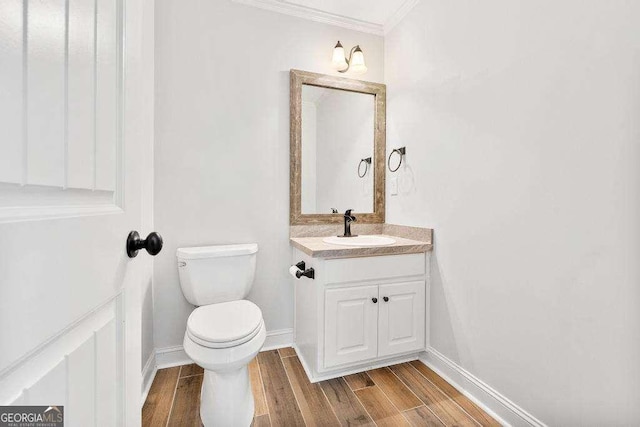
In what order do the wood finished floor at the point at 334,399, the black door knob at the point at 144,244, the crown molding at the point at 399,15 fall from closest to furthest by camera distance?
the black door knob at the point at 144,244 → the wood finished floor at the point at 334,399 → the crown molding at the point at 399,15

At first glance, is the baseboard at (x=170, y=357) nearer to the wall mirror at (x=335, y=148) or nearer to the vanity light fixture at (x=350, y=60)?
the wall mirror at (x=335, y=148)

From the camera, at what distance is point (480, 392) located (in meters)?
1.48

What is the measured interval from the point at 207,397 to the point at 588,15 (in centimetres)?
225

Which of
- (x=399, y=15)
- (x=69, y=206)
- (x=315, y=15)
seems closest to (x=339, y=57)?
(x=315, y=15)

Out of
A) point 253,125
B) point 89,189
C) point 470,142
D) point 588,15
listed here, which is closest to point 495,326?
point 470,142

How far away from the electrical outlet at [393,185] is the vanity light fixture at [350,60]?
850 millimetres

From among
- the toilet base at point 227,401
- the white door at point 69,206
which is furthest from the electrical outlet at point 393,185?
the white door at point 69,206

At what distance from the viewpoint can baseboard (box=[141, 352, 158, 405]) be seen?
5.06 ft

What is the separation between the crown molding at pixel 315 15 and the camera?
2.02 metres

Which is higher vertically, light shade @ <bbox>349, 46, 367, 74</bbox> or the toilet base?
light shade @ <bbox>349, 46, 367, 74</bbox>

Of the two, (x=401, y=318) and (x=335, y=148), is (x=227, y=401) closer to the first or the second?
(x=401, y=318)

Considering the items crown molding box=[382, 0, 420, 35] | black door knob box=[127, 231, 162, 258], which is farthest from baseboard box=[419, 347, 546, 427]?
crown molding box=[382, 0, 420, 35]
